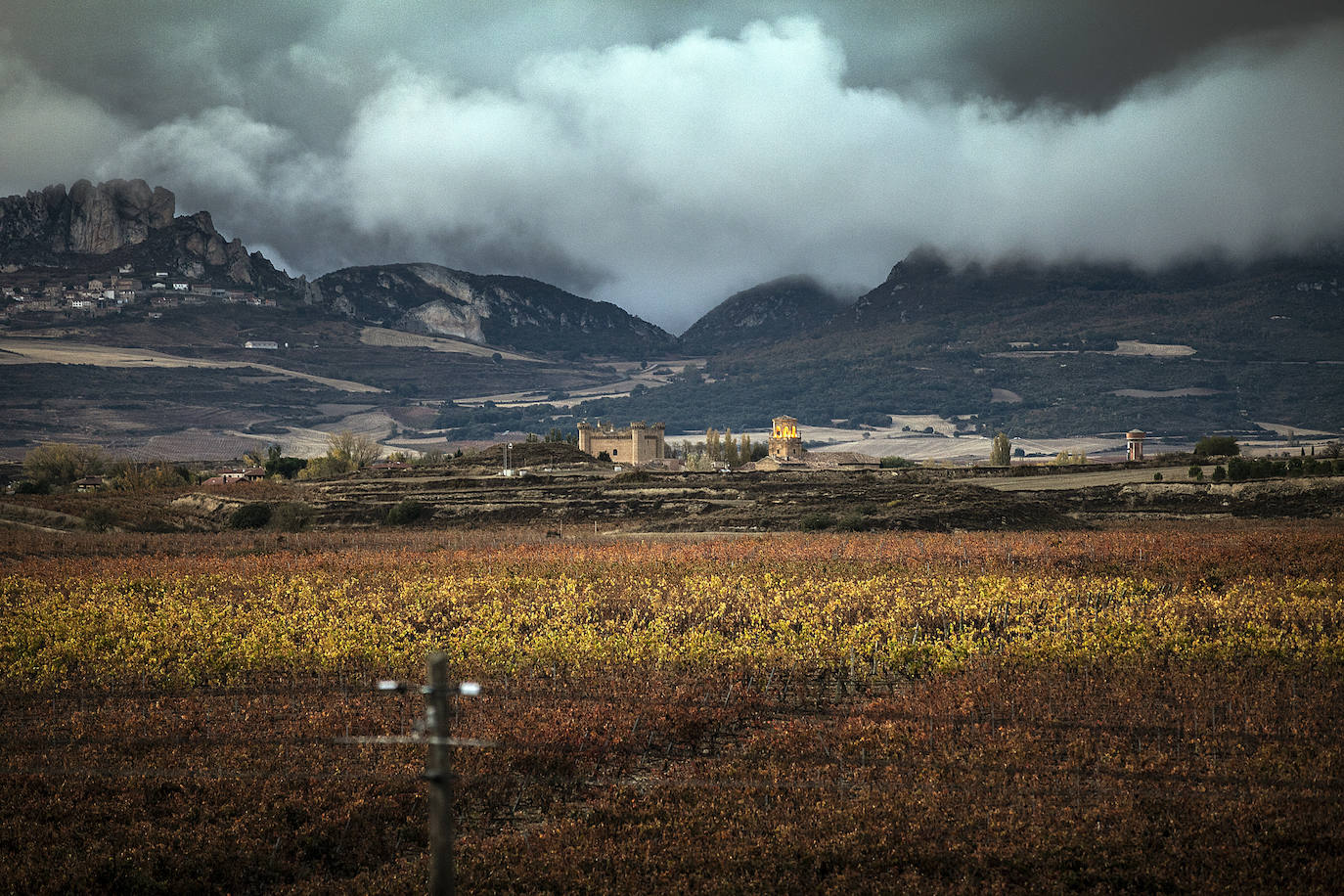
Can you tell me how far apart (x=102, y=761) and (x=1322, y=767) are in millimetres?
17573

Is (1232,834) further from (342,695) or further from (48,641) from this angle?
(48,641)

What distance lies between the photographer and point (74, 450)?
136 metres

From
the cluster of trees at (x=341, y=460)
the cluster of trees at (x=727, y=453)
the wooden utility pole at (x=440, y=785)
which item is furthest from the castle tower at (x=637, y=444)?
the wooden utility pole at (x=440, y=785)

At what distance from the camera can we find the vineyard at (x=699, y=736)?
12977 mm

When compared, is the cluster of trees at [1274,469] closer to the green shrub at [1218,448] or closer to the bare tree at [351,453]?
the green shrub at [1218,448]

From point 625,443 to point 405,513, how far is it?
95.0 meters

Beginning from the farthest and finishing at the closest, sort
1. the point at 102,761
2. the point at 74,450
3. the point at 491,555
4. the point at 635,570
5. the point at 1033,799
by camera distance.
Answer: the point at 74,450 → the point at 491,555 → the point at 635,570 → the point at 102,761 → the point at 1033,799

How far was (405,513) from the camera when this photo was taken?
73188 mm

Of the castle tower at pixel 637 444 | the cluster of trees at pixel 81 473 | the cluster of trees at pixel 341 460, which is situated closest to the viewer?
the cluster of trees at pixel 81 473

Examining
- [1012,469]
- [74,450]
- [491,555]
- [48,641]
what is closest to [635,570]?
[491,555]

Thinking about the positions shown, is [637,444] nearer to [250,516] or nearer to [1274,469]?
[250,516]

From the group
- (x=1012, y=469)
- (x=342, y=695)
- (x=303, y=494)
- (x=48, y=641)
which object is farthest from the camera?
(x=1012, y=469)

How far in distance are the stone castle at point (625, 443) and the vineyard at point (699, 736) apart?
433ft

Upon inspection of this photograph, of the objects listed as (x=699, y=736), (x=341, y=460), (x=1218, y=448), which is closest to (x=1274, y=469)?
(x=1218, y=448)
